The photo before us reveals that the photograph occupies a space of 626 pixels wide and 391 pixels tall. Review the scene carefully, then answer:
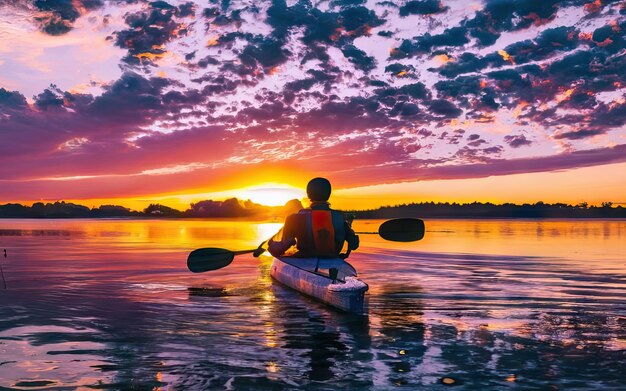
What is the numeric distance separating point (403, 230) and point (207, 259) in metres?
6.86

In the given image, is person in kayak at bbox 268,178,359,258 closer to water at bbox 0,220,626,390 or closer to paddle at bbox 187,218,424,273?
water at bbox 0,220,626,390

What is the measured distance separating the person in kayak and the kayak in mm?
435

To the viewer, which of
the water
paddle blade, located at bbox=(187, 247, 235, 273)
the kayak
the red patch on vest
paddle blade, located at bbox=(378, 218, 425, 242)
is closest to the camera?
the water

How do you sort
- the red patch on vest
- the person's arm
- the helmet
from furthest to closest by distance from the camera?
the person's arm, the helmet, the red patch on vest

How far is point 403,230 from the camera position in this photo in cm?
2105

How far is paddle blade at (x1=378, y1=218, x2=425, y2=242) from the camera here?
20.9m

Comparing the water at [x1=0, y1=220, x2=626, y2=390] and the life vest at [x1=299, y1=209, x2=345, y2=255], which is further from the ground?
the life vest at [x1=299, y1=209, x2=345, y2=255]

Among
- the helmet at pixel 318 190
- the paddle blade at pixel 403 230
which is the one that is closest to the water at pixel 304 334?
the paddle blade at pixel 403 230

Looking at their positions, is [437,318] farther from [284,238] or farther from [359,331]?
[284,238]

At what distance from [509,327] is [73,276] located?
55.0 feet

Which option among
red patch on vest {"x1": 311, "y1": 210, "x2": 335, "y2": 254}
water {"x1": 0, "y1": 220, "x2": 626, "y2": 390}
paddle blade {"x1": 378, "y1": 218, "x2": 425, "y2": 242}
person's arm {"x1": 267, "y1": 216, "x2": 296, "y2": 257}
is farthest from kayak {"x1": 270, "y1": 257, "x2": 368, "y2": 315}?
paddle blade {"x1": 378, "y1": 218, "x2": 425, "y2": 242}

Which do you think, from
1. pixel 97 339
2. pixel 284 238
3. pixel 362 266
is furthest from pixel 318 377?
pixel 362 266

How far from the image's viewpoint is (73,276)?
22.9 m

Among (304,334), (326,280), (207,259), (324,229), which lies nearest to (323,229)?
(324,229)
